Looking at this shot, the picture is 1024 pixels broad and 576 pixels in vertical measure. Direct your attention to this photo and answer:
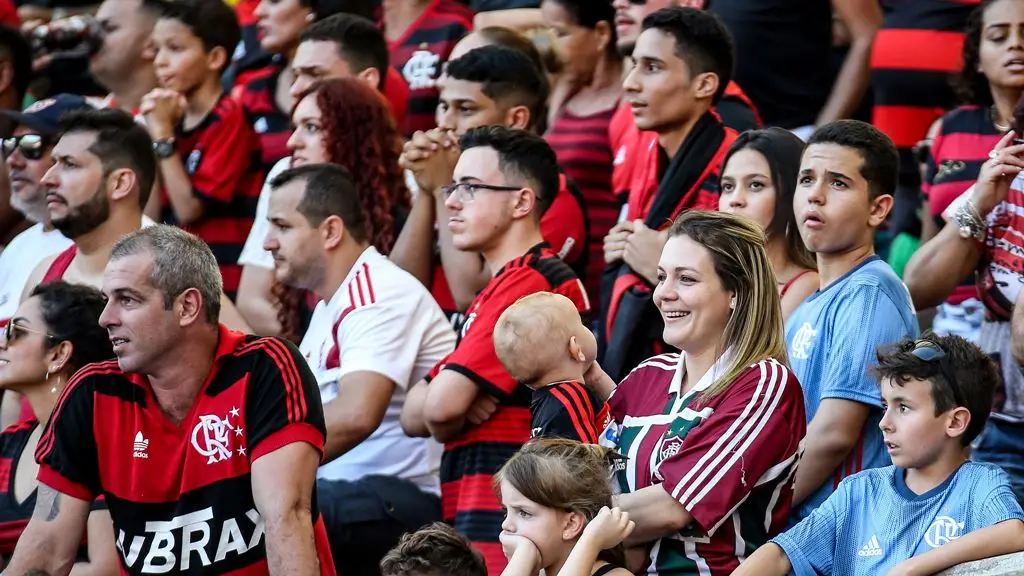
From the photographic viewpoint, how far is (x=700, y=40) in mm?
6219

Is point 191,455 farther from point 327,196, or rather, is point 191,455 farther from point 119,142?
point 119,142

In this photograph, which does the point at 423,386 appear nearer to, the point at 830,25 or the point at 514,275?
the point at 514,275

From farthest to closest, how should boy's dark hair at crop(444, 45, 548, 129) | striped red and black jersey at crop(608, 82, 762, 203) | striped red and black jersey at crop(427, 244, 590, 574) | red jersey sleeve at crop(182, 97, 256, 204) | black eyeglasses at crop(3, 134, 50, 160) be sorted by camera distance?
red jersey sleeve at crop(182, 97, 256, 204)
black eyeglasses at crop(3, 134, 50, 160)
boy's dark hair at crop(444, 45, 548, 129)
striped red and black jersey at crop(608, 82, 762, 203)
striped red and black jersey at crop(427, 244, 590, 574)

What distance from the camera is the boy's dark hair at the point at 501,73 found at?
6.78 meters

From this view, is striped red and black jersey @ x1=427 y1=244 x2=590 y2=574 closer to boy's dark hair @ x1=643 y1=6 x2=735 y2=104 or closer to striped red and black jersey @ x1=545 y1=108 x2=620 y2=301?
boy's dark hair @ x1=643 y1=6 x2=735 y2=104

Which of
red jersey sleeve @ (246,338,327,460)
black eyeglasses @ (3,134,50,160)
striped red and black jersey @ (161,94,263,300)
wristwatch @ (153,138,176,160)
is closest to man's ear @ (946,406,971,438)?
red jersey sleeve @ (246,338,327,460)

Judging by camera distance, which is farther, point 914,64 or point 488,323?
point 914,64

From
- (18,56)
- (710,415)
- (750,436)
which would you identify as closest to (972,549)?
(750,436)

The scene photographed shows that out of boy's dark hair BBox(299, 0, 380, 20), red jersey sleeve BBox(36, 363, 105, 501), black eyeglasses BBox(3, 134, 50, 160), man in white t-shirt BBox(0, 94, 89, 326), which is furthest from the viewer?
boy's dark hair BBox(299, 0, 380, 20)

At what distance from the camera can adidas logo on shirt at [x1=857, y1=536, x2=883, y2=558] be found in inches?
163

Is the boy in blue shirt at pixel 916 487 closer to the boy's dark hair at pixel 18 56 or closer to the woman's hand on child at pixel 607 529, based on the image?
the woman's hand on child at pixel 607 529

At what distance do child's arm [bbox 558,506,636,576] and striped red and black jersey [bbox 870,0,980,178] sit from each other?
361cm

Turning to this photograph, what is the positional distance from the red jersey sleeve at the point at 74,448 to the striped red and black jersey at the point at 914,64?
383 centimetres

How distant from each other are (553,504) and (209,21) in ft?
15.8
